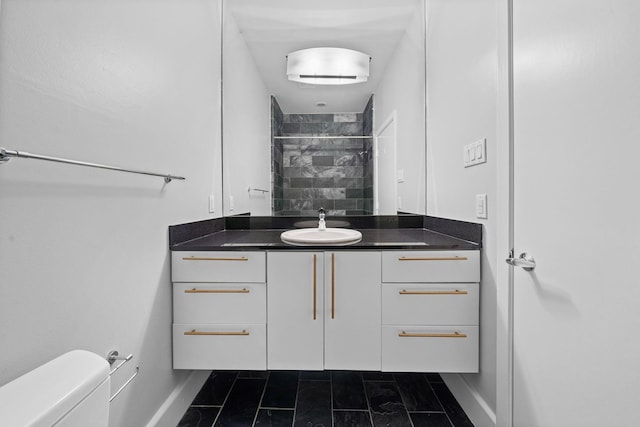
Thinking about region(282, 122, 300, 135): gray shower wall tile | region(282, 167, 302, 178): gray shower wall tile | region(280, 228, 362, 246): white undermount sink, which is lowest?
region(280, 228, 362, 246): white undermount sink

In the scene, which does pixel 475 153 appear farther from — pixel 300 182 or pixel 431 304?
pixel 300 182

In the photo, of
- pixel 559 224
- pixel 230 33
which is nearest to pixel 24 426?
pixel 559 224

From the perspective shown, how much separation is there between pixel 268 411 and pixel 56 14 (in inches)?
69.1

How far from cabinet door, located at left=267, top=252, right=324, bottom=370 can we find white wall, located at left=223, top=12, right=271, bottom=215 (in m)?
0.65

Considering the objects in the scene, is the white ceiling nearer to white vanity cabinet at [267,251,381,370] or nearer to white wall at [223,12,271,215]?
white wall at [223,12,271,215]

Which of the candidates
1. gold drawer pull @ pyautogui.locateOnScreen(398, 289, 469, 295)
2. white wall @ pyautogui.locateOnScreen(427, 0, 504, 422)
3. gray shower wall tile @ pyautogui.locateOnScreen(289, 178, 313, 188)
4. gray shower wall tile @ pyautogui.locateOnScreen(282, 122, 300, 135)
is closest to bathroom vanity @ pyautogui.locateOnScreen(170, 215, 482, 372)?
gold drawer pull @ pyautogui.locateOnScreen(398, 289, 469, 295)

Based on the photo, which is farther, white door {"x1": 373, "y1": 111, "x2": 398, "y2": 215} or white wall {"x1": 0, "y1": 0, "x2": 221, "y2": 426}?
white door {"x1": 373, "y1": 111, "x2": 398, "y2": 215}

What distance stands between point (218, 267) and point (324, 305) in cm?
53

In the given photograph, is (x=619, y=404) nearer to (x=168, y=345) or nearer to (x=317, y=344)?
(x=317, y=344)

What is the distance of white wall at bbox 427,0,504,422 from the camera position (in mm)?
1286

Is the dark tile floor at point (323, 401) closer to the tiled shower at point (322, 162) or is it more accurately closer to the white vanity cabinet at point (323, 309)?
the white vanity cabinet at point (323, 309)

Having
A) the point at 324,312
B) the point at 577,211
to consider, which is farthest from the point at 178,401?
the point at 577,211

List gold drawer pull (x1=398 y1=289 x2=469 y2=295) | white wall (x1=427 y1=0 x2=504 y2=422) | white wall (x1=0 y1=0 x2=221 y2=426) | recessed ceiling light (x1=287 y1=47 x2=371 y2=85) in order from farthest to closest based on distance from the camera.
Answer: recessed ceiling light (x1=287 y1=47 x2=371 y2=85) < gold drawer pull (x1=398 y1=289 x2=469 y2=295) < white wall (x1=427 y1=0 x2=504 y2=422) < white wall (x1=0 y1=0 x2=221 y2=426)

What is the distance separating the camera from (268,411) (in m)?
1.53
